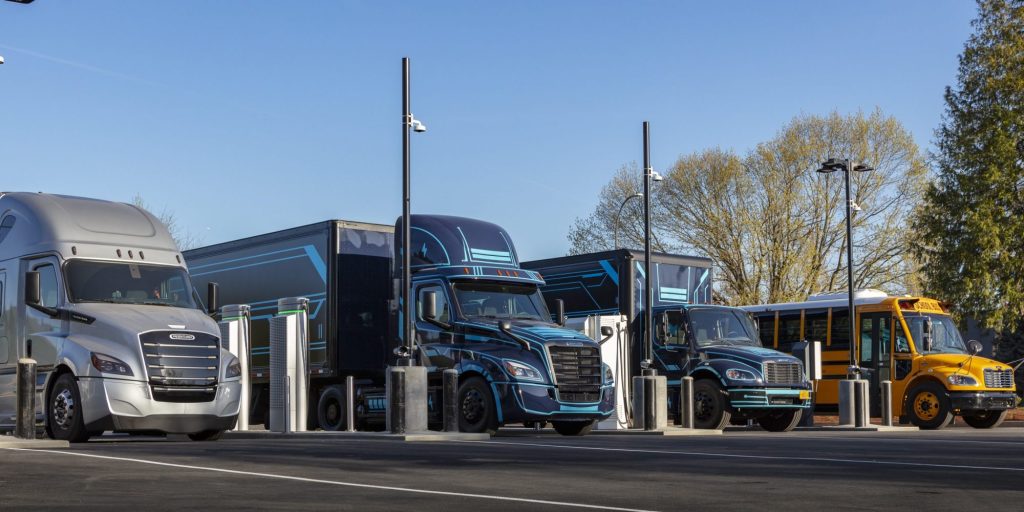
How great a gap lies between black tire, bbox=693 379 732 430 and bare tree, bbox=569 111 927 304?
23.7m

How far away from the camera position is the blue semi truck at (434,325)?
20.7 m

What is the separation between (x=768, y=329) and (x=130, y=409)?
19488 mm

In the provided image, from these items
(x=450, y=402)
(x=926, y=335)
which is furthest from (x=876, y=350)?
(x=450, y=402)

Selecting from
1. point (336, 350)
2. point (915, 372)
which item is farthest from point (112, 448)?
point (915, 372)

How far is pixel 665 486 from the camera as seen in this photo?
1032cm

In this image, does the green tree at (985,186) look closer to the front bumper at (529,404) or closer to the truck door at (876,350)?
the truck door at (876,350)

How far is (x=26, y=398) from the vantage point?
17.0 m

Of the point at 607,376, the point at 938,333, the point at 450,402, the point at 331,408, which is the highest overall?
the point at 938,333

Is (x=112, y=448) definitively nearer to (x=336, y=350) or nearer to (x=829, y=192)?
(x=336, y=350)

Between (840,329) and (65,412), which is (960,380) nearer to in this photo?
(840,329)

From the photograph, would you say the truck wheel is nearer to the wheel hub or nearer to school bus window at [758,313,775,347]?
school bus window at [758,313,775,347]

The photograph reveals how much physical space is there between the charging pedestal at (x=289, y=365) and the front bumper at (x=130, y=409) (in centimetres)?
537

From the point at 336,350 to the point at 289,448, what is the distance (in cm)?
716

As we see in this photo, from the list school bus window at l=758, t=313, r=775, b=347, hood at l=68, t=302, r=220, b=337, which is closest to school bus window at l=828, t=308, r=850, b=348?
school bus window at l=758, t=313, r=775, b=347
